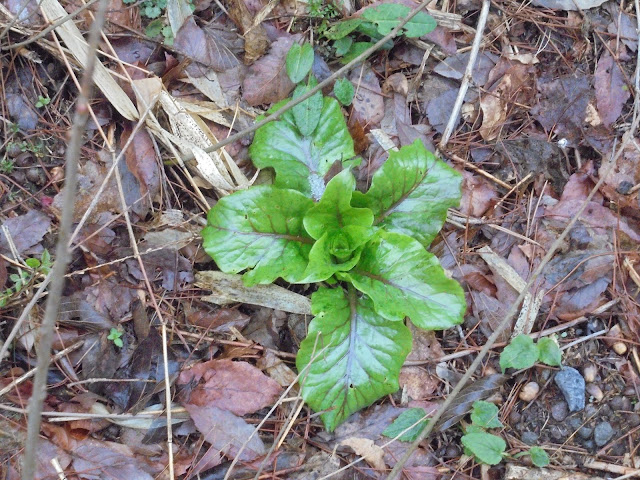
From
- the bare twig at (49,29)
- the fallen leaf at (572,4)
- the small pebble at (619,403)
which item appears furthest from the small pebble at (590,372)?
Result: the bare twig at (49,29)

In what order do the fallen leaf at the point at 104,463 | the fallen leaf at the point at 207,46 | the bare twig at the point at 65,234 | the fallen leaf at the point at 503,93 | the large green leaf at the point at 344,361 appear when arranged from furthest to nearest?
the fallen leaf at the point at 503,93, the fallen leaf at the point at 207,46, the large green leaf at the point at 344,361, the fallen leaf at the point at 104,463, the bare twig at the point at 65,234

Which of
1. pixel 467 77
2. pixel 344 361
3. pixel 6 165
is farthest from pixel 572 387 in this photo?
pixel 6 165

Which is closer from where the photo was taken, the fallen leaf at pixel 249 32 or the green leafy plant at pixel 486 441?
the green leafy plant at pixel 486 441

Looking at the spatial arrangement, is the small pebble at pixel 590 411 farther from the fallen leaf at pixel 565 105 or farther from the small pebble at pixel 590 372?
the fallen leaf at pixel 565 105

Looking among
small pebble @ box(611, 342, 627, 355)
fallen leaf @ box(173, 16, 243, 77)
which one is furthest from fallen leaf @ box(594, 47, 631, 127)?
fallen leaf @ box(173, 16, 243, 77)

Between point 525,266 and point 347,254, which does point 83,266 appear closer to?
point 347,254

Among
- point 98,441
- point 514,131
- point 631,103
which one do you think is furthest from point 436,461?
point 631,103
